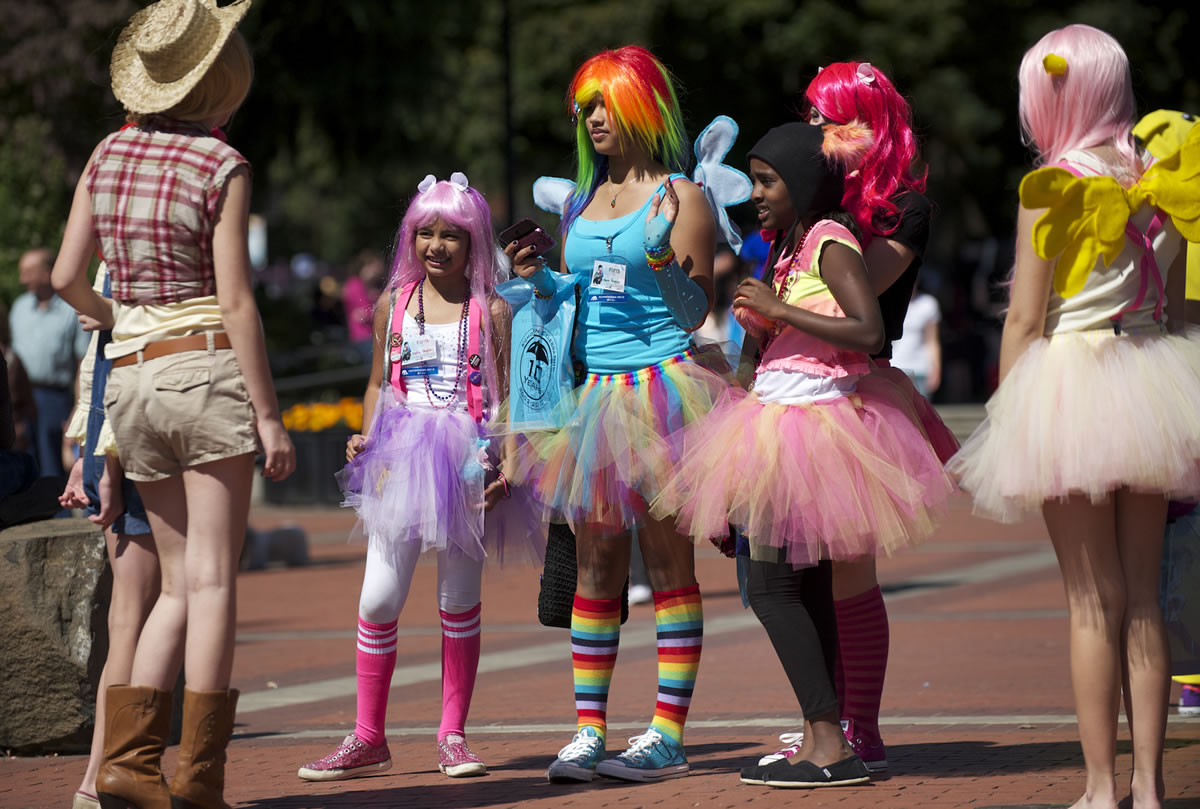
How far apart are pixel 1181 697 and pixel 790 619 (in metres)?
2.39

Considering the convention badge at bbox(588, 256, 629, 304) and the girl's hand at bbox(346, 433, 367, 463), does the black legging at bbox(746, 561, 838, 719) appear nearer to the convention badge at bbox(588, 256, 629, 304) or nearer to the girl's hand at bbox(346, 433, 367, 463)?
the convention badge at bbox(588, 256, 629, 304)

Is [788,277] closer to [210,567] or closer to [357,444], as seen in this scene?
[357,444]

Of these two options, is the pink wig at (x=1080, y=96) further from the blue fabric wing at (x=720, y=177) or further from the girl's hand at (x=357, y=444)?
the girl's hand at (x=357, y=444)

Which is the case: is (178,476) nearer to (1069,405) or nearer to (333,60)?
(1069,405)

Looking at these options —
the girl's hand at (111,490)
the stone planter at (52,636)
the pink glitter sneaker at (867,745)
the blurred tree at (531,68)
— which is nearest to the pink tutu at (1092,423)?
the pink glitter sneaker at (867,745)

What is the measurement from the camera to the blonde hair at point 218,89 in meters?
4.58

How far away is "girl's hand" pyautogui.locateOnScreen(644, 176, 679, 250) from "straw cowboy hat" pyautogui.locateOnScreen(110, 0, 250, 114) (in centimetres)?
141

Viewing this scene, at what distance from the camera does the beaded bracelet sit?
5297mm

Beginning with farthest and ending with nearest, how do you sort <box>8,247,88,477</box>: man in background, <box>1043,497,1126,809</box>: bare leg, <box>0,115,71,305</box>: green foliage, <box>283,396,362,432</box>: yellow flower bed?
<box>283,396,362,432</box>: yellow flower bed, <box>0,115,71,305</box>: green foliage, <box>8,247,88,477</box>: man in background, <box>1043,497,1126,809</box>: bare leg

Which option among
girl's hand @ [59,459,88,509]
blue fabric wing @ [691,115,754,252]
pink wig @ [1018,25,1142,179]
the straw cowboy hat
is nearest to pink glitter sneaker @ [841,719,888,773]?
blue fabric wing @ [691,115,754,252]

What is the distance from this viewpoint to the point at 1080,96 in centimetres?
448

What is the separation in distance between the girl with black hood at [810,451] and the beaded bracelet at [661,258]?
28cm

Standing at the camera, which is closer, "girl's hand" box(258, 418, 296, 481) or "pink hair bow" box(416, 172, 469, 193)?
"girl's hand" box(258, 418, 296, 481)

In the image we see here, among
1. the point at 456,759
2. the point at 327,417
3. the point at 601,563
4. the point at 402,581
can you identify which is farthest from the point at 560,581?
the point at 327,417
